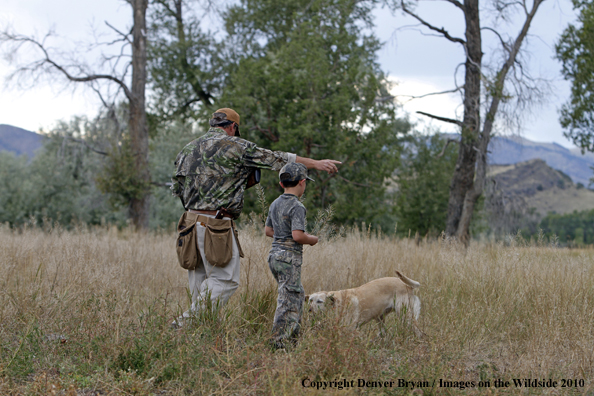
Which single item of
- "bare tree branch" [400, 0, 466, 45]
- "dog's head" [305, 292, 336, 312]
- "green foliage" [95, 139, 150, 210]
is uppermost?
"bare tree branch" [400, 0, 466, 45]

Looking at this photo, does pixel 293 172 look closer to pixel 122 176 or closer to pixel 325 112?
pixel 325 112

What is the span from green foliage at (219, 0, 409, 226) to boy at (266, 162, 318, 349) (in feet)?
36.4

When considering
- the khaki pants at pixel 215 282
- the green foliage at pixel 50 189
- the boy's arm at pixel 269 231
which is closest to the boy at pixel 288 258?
the boy's arm at pixel 269 231

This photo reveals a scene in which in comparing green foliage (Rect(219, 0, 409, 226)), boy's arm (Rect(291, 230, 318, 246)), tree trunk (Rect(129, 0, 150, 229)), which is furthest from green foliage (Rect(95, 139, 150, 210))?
boy's arm (Rect(291, 230, 318, 246))

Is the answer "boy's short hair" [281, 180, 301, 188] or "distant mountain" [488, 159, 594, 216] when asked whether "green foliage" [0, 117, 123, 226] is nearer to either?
"boy's short hair" [281, 180, 301, 188]

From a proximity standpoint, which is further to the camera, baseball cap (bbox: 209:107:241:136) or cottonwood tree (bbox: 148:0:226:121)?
cottonwood tree (bbox: 148:0:226:121)

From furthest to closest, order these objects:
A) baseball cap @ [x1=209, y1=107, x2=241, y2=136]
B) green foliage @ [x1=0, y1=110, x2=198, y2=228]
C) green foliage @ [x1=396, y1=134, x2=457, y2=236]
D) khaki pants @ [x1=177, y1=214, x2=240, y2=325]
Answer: green foliage @ [x1=0, y1=110, x2=198, y2=228], green foliage @ [x1=396, y1=134, x2=457, y2=236], baseball cap @ [x1=209, y1=107, x2=241, y2=136], khaki pants @ [x1=177, y1=214, x2=240, y2=325]

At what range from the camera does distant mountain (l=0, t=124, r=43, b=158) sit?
127ft

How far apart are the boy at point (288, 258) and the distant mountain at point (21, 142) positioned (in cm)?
3912

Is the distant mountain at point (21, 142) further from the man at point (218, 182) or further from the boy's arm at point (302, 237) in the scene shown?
the boy's arm at point (302, 237)

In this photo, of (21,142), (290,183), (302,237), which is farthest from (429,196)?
(21,142)

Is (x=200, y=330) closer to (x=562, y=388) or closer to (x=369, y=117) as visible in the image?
(x=562, y=388)

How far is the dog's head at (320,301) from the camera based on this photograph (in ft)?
16.4

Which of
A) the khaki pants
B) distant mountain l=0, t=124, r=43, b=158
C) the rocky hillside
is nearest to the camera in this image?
the khaki pants
